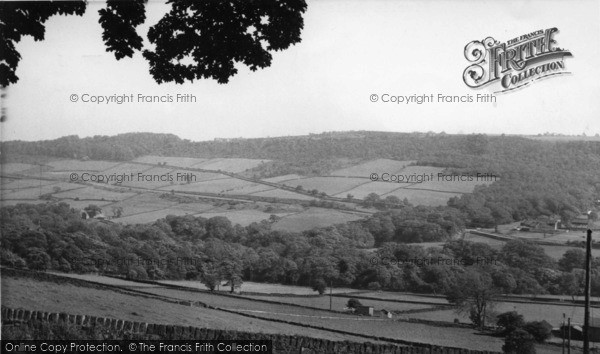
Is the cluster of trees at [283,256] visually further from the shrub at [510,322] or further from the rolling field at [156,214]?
the shrub at [510,322]

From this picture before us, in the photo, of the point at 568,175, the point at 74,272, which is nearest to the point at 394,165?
the point at 568,175

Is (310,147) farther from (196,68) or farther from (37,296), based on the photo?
(37,296)

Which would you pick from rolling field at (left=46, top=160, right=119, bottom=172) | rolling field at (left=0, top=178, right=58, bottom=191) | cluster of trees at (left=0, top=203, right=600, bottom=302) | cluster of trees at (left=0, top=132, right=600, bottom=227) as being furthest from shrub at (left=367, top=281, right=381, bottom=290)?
rolling field at (left=0, top=178, right=58, bottom=191)

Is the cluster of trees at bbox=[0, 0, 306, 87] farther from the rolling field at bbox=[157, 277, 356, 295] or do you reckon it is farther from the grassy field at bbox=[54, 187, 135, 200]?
the rolling field at bbox=[157, 277, 356, 295]

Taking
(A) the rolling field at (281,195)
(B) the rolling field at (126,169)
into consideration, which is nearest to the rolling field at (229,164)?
(A) the rolling field at (281,195)

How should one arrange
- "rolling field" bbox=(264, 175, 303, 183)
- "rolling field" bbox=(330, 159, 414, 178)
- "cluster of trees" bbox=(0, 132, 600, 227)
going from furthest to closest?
"rolling field" bbox=(264, 175, 303, 183)
"rolling field" bbox=(330, 159, 414, 178)
"cluster of trees" bbox=(0, 132, 600, 227)

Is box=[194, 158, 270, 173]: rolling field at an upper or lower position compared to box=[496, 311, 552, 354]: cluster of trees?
upper
